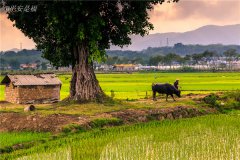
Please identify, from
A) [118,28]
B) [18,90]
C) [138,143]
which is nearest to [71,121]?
[138,143]

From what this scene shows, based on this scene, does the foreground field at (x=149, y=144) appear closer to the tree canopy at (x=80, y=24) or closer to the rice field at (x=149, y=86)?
the tree canopy at (x=80, y=24)

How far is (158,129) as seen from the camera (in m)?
15.9

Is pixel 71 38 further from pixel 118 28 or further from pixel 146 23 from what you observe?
pixel 146 23

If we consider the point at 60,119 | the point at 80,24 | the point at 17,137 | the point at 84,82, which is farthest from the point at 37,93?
the point at 17,137

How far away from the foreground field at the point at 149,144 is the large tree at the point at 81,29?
6483mm

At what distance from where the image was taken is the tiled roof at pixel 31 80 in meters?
28.2

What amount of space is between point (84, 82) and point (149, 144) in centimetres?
1114

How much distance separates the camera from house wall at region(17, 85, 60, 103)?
92.2 feet

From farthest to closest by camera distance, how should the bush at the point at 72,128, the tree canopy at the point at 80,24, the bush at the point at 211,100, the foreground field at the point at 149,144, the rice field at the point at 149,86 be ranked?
1. the rice field at the point at 149,86
2. the bush at the point at 211,100
3. the tree canopy at the point at 80,24
4. the bush at the point at 72,128
5. the foreground field at the point at 149,144

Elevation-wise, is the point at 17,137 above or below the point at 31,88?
below

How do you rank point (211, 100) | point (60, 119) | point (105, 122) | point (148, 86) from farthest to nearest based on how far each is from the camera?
point (148, 86), point (211, 100), point (105, 122), point (60, 119)

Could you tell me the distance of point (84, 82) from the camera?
23.2 meters

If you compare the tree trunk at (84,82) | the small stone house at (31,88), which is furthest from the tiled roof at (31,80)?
the tree trunk at (84,82)

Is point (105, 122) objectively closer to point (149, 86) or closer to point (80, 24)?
point (80, 24)
